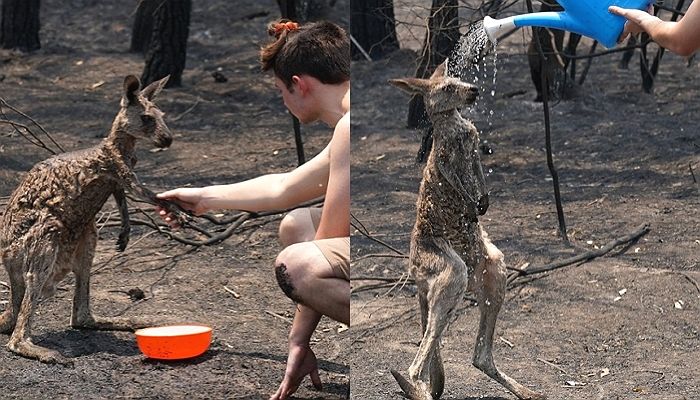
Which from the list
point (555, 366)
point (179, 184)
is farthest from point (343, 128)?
point (179, 184)

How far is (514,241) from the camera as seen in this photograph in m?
4.00

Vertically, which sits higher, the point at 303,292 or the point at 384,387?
the point at 303,292

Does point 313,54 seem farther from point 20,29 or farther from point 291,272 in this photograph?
point 20,29

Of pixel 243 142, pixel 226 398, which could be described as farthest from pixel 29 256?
pixel 243 142

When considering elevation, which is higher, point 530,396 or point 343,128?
point 343,128

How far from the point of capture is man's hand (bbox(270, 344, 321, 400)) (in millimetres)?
2678

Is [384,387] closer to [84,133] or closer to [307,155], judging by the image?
[307,155]

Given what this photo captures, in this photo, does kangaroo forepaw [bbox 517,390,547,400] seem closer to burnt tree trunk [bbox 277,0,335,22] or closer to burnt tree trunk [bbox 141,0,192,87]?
burnt tree trunk [bbox 277,0,335,22]

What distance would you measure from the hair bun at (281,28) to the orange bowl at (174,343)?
33.8 inches

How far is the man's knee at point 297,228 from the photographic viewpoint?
2861mm

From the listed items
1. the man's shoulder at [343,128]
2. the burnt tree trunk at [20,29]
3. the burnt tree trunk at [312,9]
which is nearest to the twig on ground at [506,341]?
the man's shoulder at [343,128]

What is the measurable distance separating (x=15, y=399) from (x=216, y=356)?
55cm

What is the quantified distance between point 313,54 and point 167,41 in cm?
436

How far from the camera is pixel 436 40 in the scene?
10.9 feet
